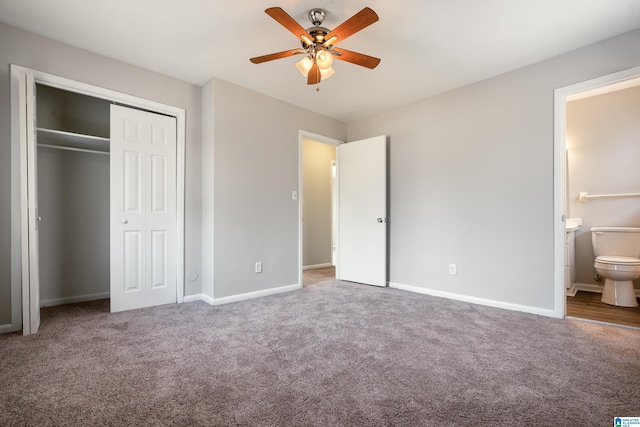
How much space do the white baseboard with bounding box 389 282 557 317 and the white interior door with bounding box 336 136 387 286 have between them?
0.35 meters

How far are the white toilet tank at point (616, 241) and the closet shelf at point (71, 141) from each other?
18.5 feet

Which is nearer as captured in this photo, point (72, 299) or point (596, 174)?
point (72, 299)

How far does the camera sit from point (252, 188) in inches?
145

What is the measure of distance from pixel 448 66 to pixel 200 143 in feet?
9.27

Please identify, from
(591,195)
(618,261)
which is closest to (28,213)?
(618,261)

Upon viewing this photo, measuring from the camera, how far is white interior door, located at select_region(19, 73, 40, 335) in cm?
232

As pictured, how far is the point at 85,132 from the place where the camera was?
11.1 feet

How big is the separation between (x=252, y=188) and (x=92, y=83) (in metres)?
1.82

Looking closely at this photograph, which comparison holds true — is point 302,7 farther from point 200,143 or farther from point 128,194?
point 128,194

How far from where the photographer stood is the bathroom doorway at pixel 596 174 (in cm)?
365

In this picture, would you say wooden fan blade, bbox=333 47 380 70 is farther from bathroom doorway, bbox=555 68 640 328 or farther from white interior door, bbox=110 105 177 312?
bathroom doorway, bbox=555 68 640 328

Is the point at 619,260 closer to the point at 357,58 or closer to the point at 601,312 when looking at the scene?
the point at 601,312

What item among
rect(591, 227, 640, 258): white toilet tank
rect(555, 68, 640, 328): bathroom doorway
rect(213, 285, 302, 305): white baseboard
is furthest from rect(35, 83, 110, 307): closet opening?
rect(591, 227, 640, 258): white toilet tank

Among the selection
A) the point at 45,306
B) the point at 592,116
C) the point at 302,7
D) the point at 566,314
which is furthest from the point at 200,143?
the point at 592,116
